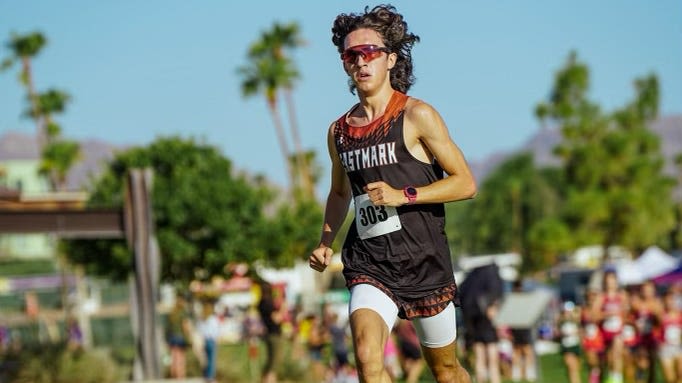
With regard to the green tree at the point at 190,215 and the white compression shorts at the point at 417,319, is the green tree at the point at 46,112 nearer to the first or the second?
the green tree at the point at 190,215

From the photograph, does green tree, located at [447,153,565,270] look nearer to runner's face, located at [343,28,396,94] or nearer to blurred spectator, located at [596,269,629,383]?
blurred spectator, located at [596,269,629,383]

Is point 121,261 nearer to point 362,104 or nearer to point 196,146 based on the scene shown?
point 196,146

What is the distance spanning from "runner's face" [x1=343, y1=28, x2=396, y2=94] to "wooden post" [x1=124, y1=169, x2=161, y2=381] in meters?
17.3

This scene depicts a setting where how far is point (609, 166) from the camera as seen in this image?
2867 inches

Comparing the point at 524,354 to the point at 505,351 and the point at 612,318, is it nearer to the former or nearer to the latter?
the point at 505,351

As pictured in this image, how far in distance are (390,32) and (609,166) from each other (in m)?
68.0

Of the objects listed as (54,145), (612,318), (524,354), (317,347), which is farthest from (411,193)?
(54,145)

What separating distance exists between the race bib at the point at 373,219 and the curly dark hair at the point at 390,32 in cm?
72

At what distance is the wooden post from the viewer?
76.3 ft

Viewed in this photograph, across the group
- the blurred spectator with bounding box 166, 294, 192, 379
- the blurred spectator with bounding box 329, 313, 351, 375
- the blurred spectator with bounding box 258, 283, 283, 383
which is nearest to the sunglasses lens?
the blurred spectator with bounding box 329, 313, 351, 375

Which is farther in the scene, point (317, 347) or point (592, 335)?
point (317, 347)

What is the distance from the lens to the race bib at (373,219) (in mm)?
6324

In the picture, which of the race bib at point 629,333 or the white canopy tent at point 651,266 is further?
the white canopy tent at point 651,266

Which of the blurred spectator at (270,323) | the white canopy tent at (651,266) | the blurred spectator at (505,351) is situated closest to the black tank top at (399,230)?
the blurred spectator at (270,323)
